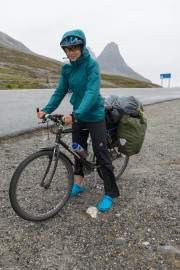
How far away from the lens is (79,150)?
15.2 feet

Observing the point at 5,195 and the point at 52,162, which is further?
the point at 5,195

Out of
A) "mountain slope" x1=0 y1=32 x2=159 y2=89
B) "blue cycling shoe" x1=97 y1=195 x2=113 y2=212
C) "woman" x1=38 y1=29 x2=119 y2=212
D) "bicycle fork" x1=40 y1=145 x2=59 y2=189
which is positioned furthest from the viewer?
"mountain slope" x1=0 y1=32 x2=159 y2=89

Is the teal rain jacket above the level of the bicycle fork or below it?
above

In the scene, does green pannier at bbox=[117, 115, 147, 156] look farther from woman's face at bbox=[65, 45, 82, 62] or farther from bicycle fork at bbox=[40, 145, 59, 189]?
woman's face at bbox=[65, 45, 82, 62]

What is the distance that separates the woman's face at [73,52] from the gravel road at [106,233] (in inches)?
98.1

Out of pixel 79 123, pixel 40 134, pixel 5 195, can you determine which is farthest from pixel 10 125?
pixel 79 123

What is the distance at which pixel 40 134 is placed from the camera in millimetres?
9164

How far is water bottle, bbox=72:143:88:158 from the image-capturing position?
4.58 m

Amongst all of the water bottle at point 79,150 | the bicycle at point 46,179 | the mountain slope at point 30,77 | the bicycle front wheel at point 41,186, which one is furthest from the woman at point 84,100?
the mountain slope at point 30,77

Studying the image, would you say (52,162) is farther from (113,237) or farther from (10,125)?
(10,125)

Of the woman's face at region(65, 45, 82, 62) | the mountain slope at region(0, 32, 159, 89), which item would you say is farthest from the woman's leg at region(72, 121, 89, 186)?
the mountain slope at region(0, 32, 159, 89)

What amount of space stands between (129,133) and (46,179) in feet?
5.53

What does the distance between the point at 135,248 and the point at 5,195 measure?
258cm

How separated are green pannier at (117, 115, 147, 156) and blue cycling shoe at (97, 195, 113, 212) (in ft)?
3.08
